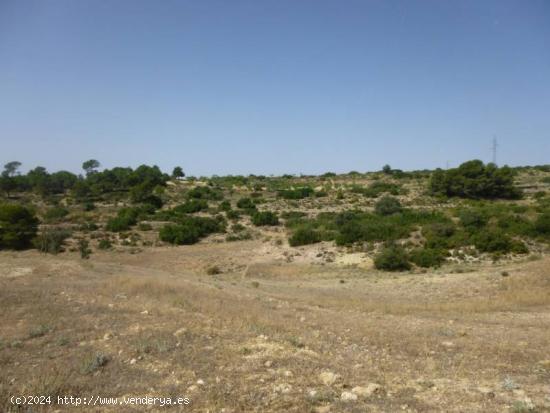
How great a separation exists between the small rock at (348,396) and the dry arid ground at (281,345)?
13mm

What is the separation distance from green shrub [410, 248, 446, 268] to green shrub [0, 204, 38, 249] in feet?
81.2

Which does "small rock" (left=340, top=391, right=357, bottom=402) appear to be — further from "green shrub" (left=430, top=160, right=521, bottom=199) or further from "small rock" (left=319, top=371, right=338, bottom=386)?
"green shrub" (left=430, top=160, right=521, bottom=199)

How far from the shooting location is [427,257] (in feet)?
77.3

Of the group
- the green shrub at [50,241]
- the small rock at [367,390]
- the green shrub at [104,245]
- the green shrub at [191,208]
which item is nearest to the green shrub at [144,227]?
the green shrub at [104,245]

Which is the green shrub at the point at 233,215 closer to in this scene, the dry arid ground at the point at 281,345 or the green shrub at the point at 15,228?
the green shrub at the point at 15,228

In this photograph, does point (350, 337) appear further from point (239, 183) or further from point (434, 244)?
point (239, 183)

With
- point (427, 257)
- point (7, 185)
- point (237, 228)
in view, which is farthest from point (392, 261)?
point (7, 185)

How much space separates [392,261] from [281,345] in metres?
15.9

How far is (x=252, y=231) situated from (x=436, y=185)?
26117 mm

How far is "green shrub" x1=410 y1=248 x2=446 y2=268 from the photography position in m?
23.3

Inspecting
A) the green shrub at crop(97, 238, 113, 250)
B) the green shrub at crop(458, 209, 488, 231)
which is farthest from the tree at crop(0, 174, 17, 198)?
the green shrub at crop(458, 209, 488, 231)

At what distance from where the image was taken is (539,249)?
2503 cm

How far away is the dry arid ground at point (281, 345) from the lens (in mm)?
5996

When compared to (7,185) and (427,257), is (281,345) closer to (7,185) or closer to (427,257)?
(427,257)
